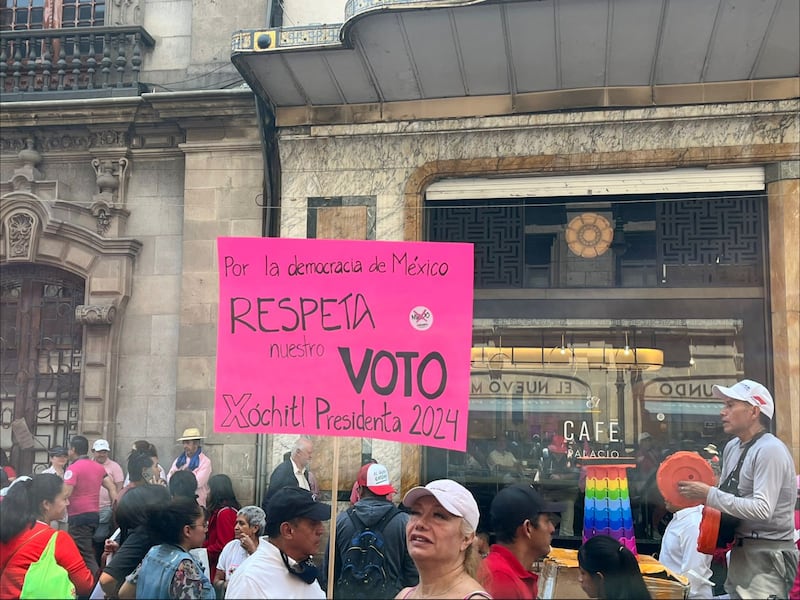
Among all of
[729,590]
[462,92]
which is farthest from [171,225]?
[729,590]

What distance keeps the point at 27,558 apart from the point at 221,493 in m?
3.85

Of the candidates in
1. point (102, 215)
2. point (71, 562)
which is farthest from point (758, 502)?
point (102, 215)

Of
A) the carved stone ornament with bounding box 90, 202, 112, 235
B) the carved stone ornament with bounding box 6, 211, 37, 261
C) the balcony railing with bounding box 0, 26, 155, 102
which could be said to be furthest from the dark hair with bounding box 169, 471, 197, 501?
the balcony railing with bounding box 0, 26, 155, 102

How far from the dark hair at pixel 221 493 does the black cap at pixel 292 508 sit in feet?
14.5

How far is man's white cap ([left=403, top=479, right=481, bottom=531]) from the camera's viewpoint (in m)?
A: 3.22

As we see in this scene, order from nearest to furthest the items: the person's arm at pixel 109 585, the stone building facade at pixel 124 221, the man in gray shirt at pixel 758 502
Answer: the person's arm at pixel 109 585 → the man in gray shirt at pixel 758 502 → the stone building facade at pixel 124 221

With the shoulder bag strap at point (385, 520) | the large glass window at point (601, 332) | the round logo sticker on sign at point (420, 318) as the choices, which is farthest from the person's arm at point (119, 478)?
the round logo sticker on sign at point (420, 318)

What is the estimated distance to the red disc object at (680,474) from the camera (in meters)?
5.00

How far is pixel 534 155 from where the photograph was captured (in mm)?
8914

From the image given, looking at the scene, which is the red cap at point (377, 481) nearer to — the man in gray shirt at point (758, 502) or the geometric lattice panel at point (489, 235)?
the man in gray shirt at point (758, 502)

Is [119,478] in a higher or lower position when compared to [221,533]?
higher

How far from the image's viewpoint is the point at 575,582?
174 inches

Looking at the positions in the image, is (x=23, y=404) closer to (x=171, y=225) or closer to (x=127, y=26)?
(x=171, y=225)

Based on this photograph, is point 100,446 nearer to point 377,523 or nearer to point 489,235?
point 489,235
